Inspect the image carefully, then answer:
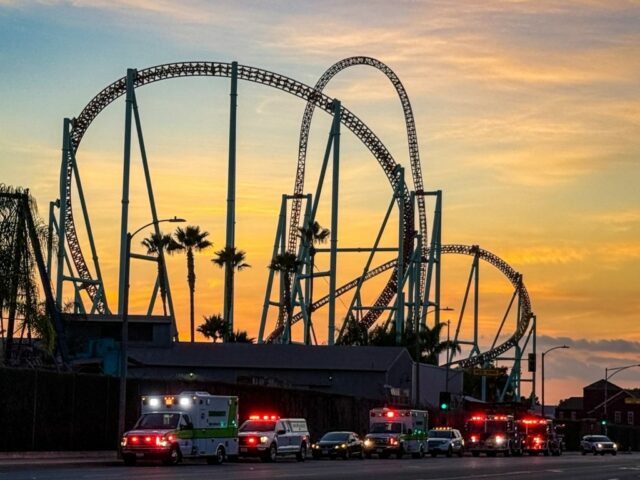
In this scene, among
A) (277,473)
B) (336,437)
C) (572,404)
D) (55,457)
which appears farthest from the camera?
(572,404)

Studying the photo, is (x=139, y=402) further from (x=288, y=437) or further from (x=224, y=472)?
(x=224, y=472)

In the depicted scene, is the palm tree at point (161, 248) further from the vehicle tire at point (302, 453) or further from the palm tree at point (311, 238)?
the vehicle tire at point (302, 453)

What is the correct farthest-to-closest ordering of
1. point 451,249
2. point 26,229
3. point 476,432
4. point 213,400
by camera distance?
point 451,249 → point 476,432 → point 26,229 → point 213,400

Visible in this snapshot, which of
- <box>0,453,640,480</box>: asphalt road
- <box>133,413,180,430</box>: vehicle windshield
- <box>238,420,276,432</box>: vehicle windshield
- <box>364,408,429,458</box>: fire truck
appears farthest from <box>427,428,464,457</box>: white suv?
<box>133,413,180,430</box>: vehicle windshield

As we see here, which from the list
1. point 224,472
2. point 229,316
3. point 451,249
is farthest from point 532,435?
point 451,249

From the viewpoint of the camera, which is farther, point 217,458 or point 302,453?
point 302,453

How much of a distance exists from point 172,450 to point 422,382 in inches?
1902

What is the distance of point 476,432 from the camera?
7069 cm

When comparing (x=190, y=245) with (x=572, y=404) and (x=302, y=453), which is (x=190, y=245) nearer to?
(x=302, y=453)

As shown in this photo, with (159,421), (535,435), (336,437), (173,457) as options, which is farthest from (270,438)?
(535,435)

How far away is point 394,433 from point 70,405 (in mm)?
18097

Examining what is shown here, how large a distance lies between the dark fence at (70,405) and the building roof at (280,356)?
18.3 metres

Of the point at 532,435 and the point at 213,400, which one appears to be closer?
the point at 213,400

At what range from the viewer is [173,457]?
145ft
